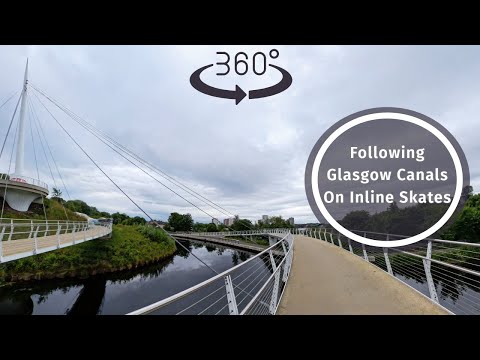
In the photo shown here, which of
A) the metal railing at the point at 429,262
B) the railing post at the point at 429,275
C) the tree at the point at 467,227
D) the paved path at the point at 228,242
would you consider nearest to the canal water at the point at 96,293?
the paved path at the point at 228,242

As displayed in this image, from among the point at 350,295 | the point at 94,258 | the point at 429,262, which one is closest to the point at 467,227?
the point at 429,262

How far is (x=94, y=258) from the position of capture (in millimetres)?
12375

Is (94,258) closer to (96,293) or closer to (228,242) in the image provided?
(96,293)

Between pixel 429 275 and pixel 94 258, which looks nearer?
pixel 429 275

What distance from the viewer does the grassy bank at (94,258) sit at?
9.85 metres

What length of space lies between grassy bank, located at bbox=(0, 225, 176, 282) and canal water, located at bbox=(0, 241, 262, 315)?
397 mm

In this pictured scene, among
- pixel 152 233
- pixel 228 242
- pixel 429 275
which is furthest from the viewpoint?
pixel 228 242

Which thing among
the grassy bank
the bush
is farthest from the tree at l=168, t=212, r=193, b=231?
the grassy bank

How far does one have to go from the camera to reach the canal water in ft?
27.5

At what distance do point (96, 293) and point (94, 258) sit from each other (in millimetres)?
2679

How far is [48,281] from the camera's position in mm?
10102
